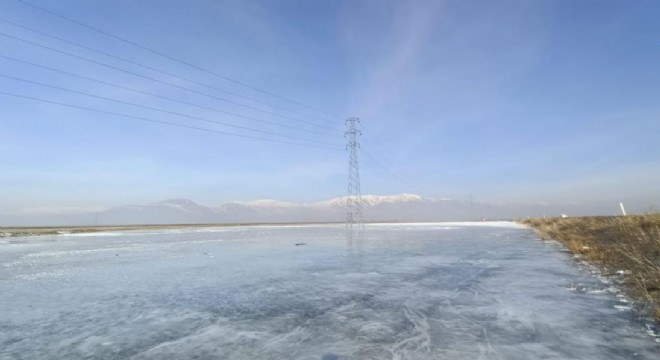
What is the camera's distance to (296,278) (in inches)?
338

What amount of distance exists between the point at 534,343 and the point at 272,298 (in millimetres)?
4016

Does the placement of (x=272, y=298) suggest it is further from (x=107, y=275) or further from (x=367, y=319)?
(x=107, y=275)

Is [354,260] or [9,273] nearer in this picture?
[9,273]

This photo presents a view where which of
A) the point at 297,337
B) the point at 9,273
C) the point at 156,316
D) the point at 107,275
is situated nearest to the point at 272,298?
the point at 156,316

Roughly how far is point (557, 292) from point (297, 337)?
185 inches

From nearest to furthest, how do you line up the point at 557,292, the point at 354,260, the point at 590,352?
1. the point at 590,352
2. the point at 557,292
3. the point at 354,260

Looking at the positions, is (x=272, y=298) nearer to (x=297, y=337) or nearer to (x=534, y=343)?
(x=297, y=337)

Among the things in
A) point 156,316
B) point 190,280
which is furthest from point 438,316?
point 190,280

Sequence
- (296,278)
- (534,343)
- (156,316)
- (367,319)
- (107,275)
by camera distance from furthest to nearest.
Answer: (107,275) → (296,278) → (156,316) → (367,319) → (534,343)

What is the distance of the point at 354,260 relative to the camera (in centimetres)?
1191

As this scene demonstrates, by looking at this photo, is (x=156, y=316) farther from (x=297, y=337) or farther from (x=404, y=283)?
(x=404, y=283)

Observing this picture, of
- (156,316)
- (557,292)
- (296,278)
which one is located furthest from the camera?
(296,278)

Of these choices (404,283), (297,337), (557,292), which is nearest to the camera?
(297,337)

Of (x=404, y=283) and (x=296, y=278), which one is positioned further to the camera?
(x=296, y=278)
